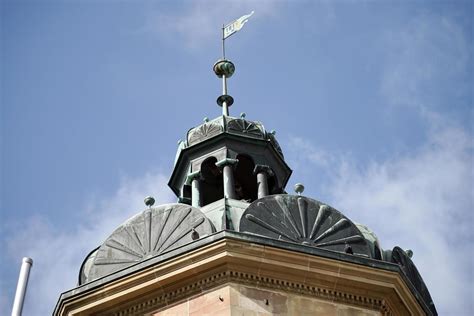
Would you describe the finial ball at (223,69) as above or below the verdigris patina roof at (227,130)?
above

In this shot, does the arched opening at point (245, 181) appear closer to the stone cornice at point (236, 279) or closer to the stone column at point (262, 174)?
the stone column at point (262, 174)

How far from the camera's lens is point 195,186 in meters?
26.4

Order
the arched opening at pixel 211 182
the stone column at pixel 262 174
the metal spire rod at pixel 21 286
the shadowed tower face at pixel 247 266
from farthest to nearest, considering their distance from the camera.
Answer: the arched opening at pixel 211 182 < the stone column at pixel 262 174 < the shadowed tower face at pixel 247 266 < the metal spire rod at pixel 21 286

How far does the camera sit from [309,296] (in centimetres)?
2261

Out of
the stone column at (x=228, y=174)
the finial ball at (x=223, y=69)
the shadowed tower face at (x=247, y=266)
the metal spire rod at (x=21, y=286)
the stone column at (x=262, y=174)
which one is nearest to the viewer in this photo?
the metal spire rod at (x=21, y=286)

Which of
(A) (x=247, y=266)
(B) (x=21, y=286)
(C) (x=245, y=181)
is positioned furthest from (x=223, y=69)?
(B) (x=21, y=286)

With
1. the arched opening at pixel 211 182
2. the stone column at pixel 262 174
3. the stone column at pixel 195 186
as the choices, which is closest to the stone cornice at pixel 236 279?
the stone column at pixel 195 186

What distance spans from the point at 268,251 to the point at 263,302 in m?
0.85

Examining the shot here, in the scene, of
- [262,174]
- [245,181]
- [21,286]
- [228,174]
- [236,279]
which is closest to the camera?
[21,286]

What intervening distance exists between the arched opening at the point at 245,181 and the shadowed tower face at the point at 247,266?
290cm

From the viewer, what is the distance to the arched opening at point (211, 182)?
26906mm

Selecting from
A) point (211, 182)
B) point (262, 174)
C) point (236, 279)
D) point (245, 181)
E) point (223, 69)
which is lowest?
point (236, 279)

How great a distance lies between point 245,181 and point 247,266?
534 cm

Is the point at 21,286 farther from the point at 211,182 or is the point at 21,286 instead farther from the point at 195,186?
the point at 211,182
